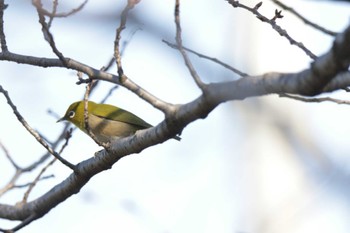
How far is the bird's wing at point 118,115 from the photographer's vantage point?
789 cm

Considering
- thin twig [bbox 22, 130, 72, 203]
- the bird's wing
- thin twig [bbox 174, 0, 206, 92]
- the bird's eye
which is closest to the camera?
thin twig [bbox 174, 0, 206, 92]

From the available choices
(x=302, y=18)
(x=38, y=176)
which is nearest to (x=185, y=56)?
(x=302, y=18)

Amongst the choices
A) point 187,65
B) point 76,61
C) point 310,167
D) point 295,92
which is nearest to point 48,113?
point 76,61

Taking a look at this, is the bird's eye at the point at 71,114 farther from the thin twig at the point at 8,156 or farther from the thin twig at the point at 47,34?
the thin twig at the point at 47,34

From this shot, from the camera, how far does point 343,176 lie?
209 cm

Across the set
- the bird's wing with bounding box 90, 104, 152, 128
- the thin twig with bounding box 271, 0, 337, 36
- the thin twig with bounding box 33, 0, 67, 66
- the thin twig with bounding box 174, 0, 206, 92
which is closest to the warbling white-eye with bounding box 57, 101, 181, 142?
the bird's wing with bounding box 90, 104, 152, 128

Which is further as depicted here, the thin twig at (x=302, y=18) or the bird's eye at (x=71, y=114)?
the bird's eye at (x=71, y=114)

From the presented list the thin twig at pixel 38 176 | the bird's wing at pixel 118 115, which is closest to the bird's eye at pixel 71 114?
the bird's wing at pixel 118 115

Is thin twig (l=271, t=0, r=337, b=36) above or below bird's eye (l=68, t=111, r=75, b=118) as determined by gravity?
below

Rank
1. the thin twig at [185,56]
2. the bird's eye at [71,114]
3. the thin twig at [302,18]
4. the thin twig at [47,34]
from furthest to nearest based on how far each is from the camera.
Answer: the bird's eye at [71,114] < the thin twig at [47,34] < the thin twig at [185,56] < the thin twig at [302,18]

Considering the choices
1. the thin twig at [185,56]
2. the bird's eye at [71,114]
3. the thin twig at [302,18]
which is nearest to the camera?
the thin twig at [302,18]

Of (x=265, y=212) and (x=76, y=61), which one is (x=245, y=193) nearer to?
(x=265, y=212)

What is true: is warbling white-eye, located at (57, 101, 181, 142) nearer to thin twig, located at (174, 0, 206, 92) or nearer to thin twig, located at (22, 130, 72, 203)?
thin twig, located at (22, 130, 72, 203)

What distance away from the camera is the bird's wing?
7.89 meters
